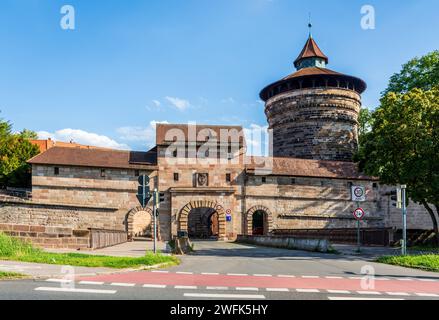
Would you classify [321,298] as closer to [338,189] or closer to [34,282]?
[34,282]

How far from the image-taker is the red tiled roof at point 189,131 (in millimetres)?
43625

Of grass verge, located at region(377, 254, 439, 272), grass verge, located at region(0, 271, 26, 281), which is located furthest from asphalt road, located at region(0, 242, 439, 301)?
grass verge, located at region(377, 254, 439, 272)

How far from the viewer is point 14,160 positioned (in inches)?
1875

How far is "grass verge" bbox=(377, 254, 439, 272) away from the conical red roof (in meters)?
47.0

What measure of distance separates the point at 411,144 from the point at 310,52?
40685mm

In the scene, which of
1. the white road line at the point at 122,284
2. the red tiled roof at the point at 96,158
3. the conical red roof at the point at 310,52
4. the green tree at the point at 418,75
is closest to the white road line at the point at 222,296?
the white road line at the point at 122,284

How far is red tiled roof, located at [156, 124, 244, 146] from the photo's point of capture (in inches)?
1718

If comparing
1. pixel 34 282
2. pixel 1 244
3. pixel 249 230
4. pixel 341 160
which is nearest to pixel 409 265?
pixel 34 282

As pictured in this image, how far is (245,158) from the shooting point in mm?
45938

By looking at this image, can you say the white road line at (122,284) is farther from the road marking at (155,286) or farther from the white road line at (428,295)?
the white road line at (428,295)

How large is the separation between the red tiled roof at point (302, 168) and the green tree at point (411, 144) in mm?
19266

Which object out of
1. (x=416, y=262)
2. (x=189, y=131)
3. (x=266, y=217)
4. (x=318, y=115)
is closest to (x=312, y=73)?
(x=318, y=115)

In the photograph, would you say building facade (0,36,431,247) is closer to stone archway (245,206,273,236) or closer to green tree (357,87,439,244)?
stone archway (245,206,273,236)
